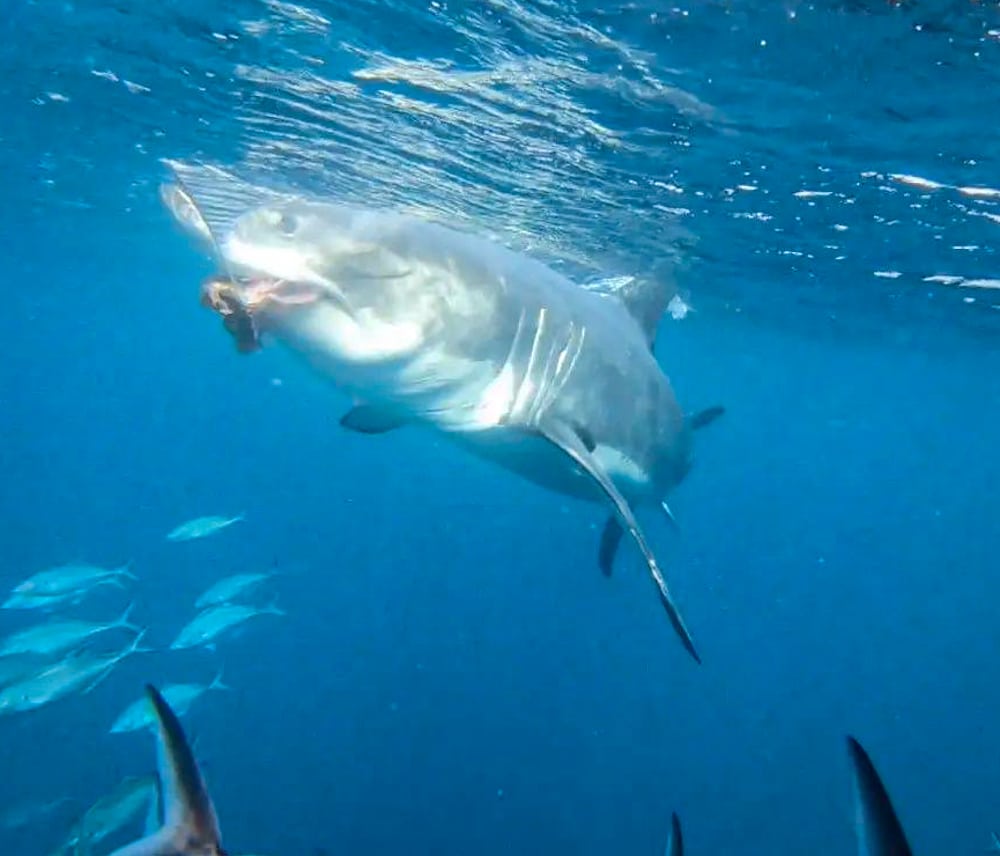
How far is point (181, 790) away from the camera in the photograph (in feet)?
6.04

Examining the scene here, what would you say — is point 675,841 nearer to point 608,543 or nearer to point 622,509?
point 622,509

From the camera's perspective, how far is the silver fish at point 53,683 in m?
8.97

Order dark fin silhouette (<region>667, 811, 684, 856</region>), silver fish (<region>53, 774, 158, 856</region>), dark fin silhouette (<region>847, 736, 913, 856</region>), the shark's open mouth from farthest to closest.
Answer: silver fish (<region>53, 774, 158, 856</region>), the shark's open mouth, dark fin silhouette (<region>667, 811, 684, 856</region>), dark fin silhouette (<region>847, 736, 913, 856</region>)

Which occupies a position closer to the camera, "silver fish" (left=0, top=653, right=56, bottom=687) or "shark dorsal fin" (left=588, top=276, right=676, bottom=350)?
"shark dorsal fin" (left=588, top=276, right=676, bottom=350)

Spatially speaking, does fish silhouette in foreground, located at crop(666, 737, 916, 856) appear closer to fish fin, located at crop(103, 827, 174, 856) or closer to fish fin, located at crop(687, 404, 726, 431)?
fish fin, located at crop(103, 827, 174, 856)

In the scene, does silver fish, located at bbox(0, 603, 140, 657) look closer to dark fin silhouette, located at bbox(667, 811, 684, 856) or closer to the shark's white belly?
the shark's white belly

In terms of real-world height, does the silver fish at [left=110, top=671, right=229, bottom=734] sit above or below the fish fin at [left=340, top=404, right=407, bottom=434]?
below

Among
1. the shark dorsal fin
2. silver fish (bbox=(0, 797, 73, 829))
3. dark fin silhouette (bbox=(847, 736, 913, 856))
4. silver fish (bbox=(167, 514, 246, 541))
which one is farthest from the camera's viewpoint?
silver fish (bbox=(167, 514, 246, 541))

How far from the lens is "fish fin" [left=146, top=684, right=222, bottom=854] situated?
182 centimetres

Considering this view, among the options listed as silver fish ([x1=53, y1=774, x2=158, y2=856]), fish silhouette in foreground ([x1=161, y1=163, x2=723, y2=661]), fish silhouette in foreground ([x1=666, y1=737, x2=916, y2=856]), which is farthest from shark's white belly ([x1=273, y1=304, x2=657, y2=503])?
silver fish ([x1=53, y1=774, x2=158, y2=856])

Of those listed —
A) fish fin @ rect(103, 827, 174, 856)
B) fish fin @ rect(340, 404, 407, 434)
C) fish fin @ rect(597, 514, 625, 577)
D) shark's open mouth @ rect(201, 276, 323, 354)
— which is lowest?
fish fin @ rect(597, 514, 625, 577)

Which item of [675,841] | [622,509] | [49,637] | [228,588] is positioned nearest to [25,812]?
[49,637]

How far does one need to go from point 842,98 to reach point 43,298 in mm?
64410

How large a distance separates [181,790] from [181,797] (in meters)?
0.01
